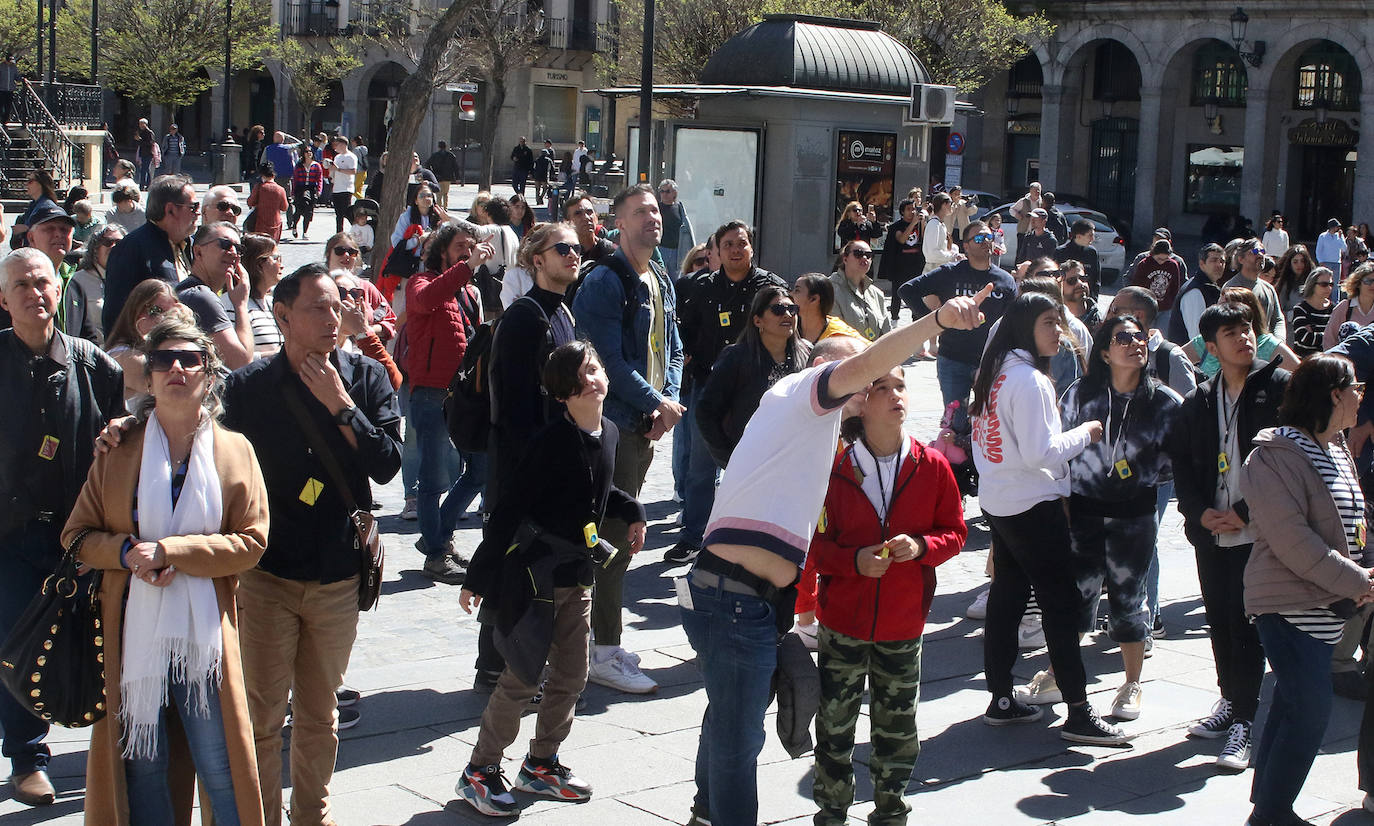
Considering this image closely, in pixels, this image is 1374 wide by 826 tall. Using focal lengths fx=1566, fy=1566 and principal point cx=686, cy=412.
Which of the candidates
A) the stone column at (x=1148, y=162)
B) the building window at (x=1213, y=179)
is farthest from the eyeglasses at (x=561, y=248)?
the building window at (x=1213, y=179)

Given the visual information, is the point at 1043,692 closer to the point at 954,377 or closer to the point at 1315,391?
the point at 1315,391

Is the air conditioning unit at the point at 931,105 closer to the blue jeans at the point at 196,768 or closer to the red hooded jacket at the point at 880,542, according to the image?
the red hooded jacket at the point at 880,542

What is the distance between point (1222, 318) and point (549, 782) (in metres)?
3.28

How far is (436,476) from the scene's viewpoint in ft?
27.9

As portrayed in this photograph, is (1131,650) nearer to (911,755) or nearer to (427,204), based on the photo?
(911,755)

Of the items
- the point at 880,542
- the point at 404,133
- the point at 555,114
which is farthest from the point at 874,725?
the point at 555,114

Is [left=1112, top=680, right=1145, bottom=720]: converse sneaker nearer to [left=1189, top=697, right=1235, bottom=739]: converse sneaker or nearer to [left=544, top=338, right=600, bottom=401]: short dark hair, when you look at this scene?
[left=1189, top=697, right=1235, bottom=739]: converse sneaker

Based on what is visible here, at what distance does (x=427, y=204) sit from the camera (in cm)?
1388

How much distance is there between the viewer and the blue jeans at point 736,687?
464 cm

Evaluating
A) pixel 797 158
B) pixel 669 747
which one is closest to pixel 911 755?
pixel 669 747

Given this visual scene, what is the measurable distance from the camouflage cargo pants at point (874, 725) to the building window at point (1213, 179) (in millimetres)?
37789

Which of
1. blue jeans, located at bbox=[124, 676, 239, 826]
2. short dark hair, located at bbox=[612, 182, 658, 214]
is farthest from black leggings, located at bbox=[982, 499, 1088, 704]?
blue jeans, located at bbox=[124, 676, 239, 826]

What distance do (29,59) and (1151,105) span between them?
33.5 metres

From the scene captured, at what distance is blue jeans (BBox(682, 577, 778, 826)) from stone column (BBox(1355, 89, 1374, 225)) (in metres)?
34.0
